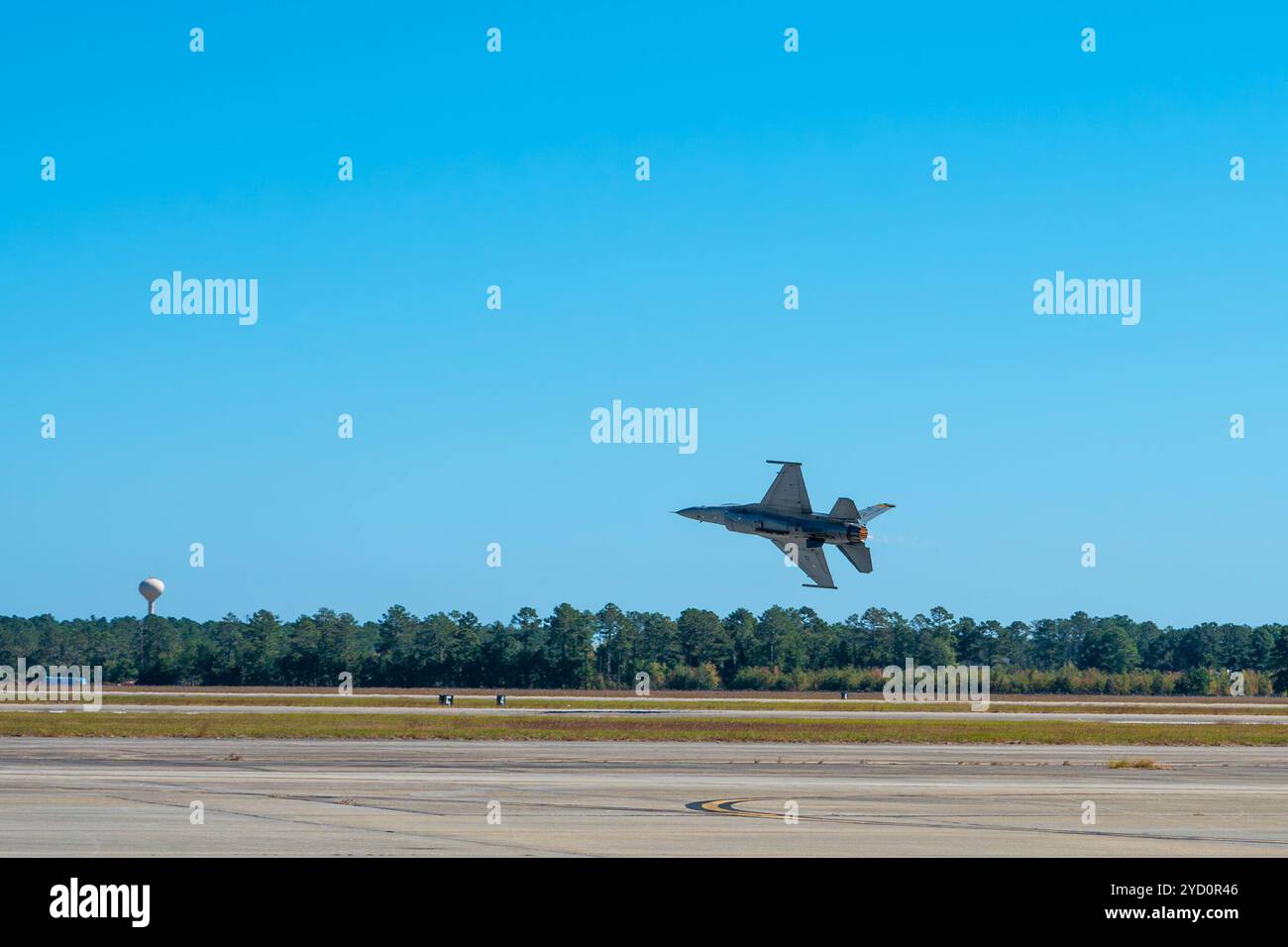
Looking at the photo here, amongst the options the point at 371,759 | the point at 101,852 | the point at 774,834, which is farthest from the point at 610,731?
the point at 101,852

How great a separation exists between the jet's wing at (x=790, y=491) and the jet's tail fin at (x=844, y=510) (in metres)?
1.23

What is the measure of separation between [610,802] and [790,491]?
37758mm

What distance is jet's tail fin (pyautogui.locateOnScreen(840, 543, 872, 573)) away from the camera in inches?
2511

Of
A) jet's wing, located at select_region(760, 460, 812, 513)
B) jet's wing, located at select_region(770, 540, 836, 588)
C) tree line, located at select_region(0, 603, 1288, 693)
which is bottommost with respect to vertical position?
tree line, located at select_region(0, 603, 1288, 693)

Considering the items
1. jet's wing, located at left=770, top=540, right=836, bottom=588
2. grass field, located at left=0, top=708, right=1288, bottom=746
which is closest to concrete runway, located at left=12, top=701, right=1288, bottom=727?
grass field, located at left=0, top=708, right=1288, bottom=746

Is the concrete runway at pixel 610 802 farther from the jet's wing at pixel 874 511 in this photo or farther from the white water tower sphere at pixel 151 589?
the white water tower sphere at pixel 151 589

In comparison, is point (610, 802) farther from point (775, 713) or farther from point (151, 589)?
point (151, 589)

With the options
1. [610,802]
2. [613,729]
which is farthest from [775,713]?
[610,802]

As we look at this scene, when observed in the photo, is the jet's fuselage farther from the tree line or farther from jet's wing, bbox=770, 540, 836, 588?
the tree line

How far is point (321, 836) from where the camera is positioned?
2117 cm

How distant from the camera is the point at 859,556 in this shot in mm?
64062

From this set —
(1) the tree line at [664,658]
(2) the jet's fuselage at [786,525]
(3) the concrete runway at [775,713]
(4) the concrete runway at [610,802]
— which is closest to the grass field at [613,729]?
(3) the concrete runway at [775,713]
